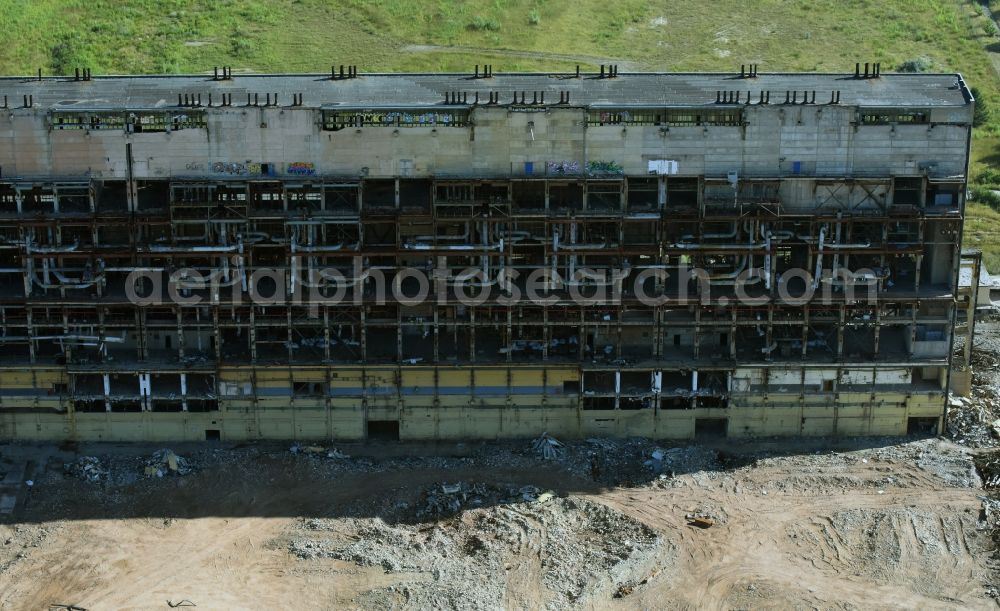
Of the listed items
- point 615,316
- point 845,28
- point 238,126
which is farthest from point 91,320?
point 845,28

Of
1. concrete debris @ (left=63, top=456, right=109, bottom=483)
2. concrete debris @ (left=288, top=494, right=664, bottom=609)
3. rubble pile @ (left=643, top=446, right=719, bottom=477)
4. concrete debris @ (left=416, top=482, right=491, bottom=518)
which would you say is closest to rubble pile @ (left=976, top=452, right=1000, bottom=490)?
rubble pile @ (left=643, top=446, right=719, bottom=477)

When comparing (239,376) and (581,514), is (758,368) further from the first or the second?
(239,376)

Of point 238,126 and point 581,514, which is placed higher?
point 238,126

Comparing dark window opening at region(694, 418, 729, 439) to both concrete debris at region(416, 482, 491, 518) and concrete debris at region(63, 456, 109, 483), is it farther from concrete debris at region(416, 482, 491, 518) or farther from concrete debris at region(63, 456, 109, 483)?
→ concrete debris at region(63, 456, 109, 483)

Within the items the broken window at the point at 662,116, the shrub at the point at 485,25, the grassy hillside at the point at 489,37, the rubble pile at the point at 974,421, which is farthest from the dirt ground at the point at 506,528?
the shrub at the point at 485,25

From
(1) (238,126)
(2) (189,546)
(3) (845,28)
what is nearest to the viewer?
(2) (189,546)

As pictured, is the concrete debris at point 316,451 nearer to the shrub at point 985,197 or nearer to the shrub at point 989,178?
the shrub at point 985,197
